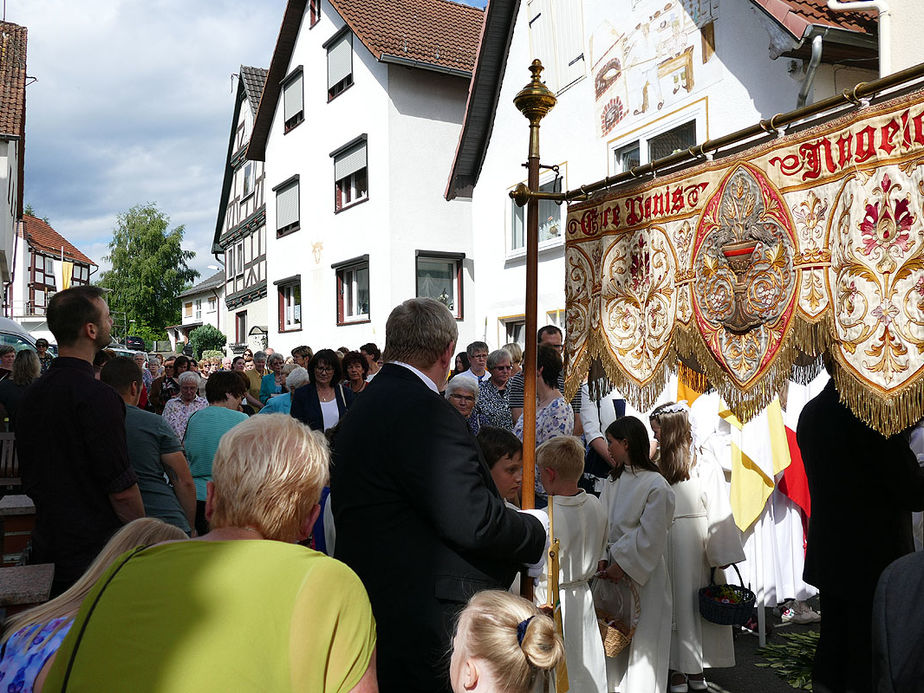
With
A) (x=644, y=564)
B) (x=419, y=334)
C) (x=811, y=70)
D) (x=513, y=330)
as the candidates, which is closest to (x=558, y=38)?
(x=513, y=330)

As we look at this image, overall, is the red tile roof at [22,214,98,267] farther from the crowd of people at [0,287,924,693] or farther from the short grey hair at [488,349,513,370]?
the crowd of people at [0,287,924,693]

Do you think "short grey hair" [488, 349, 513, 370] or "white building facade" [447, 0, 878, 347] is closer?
"short grey hair" [488, 349, 513, 370]

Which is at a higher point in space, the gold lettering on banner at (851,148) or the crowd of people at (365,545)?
the gold lettering on banner at (851,148)

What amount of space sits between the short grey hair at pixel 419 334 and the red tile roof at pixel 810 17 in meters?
5.68

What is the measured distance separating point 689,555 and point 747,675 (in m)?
0.90

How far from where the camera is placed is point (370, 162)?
16859 millimetres

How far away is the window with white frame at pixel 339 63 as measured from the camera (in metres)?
17.9

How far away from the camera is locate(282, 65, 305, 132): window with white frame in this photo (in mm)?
20266

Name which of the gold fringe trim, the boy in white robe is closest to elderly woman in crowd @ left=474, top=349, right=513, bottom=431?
the boy in white robe

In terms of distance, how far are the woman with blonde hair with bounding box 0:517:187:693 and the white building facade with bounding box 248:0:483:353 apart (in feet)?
46.2

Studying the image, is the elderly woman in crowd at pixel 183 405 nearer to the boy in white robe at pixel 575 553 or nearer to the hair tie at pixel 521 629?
the boy in white robe at pixel 575 553

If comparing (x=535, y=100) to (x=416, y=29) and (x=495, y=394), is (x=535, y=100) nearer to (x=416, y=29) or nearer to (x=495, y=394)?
(x=495, y=394)

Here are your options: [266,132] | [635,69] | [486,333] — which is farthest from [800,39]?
[266,132]

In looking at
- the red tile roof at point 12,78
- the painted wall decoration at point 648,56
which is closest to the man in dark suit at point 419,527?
the painted wall decoration at point 648,56
